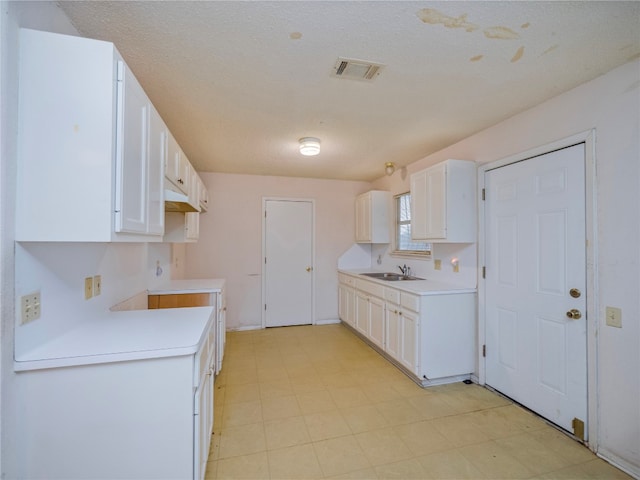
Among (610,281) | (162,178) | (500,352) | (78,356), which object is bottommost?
(500,352)

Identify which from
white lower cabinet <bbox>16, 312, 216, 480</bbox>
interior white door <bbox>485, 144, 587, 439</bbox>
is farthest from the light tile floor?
white lower cabinet <bbox>16, 312, 216, 480</bbox>

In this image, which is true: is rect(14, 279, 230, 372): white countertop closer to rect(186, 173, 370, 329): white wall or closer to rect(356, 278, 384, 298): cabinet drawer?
rect(356, 278, 384, 298): cabinet drawer

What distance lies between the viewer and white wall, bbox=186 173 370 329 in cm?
433

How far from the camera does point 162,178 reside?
1812 millimetres

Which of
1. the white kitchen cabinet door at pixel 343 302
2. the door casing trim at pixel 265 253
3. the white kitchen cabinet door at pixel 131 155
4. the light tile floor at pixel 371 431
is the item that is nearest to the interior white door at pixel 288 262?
the door casing trim at pixel 265 253

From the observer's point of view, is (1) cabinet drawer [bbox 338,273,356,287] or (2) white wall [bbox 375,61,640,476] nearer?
(2) white wall [bbox 375,61,640,476]

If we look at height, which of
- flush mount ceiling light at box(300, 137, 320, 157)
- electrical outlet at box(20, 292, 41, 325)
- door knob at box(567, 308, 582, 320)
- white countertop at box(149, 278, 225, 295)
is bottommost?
door knob at box(567, 308, 582, 320)

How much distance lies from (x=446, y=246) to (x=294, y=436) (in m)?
2.31

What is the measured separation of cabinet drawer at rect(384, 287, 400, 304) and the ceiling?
1.61 m

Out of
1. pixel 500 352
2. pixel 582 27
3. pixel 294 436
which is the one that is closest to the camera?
pixel 582 27

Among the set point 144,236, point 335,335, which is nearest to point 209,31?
point 144,236

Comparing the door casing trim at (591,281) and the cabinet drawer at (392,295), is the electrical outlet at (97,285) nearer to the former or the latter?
the cabinet drawer at (392,295)

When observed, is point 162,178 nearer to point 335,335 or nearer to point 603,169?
point 603,169

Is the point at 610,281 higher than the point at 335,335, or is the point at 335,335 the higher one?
the point at 610,281
